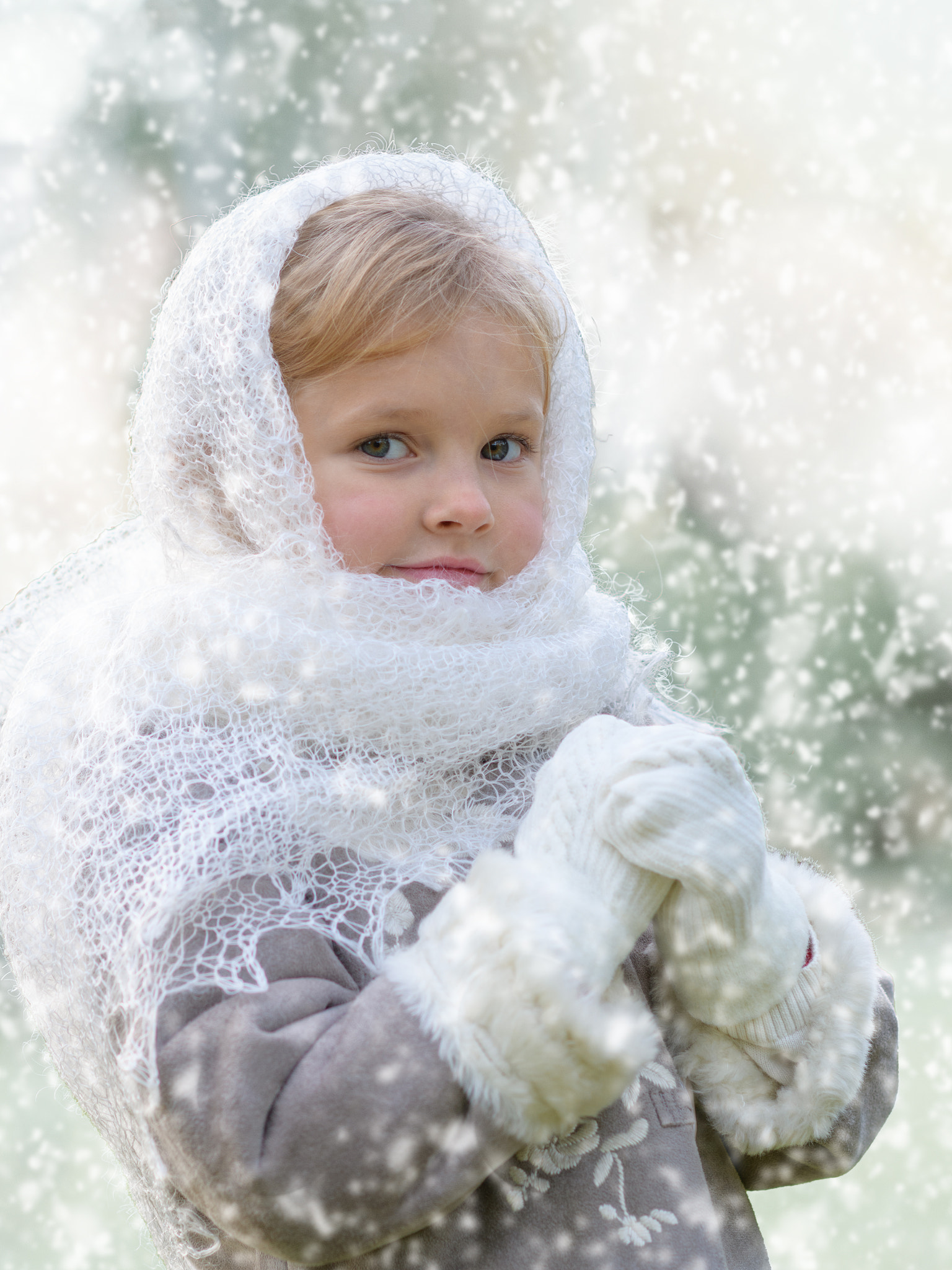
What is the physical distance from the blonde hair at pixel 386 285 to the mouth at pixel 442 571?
0.13m

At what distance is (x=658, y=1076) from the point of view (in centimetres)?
66

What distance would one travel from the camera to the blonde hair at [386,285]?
718mm

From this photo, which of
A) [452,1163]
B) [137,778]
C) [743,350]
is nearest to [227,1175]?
[452,1163]

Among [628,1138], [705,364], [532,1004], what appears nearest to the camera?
[532,1004]

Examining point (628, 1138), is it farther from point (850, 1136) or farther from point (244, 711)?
point (244, 711)

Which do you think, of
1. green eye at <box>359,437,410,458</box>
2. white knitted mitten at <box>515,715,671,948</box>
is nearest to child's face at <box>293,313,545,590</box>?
green eye at <box>359,437,410,458</box>

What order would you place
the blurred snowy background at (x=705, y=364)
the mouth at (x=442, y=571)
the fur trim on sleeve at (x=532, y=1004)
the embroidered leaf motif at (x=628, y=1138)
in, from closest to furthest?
1. the fur trim on sleeve at (x=532, y=1004)
2. the embroidered leaf motif at (x=628, y=1138)
3. the mouth at (x=442, y=571)
4. the blurred snowy background at (x=705, y=364)

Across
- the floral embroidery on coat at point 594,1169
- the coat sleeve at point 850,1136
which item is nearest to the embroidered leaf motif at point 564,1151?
the floral embroidery on coat at point 594,1169

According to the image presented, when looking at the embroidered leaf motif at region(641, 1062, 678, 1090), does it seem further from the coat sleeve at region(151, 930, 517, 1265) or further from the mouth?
the mouth

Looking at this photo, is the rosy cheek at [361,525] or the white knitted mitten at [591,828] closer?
the white knitted mitten at [591,828]

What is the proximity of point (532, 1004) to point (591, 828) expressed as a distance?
0.31 feet

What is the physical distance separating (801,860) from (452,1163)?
32cm

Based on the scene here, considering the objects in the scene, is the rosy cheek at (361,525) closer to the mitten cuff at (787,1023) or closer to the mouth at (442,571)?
the mouth at (442,571)

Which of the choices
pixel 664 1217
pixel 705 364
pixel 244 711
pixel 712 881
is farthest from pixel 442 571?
pixel 705 364
